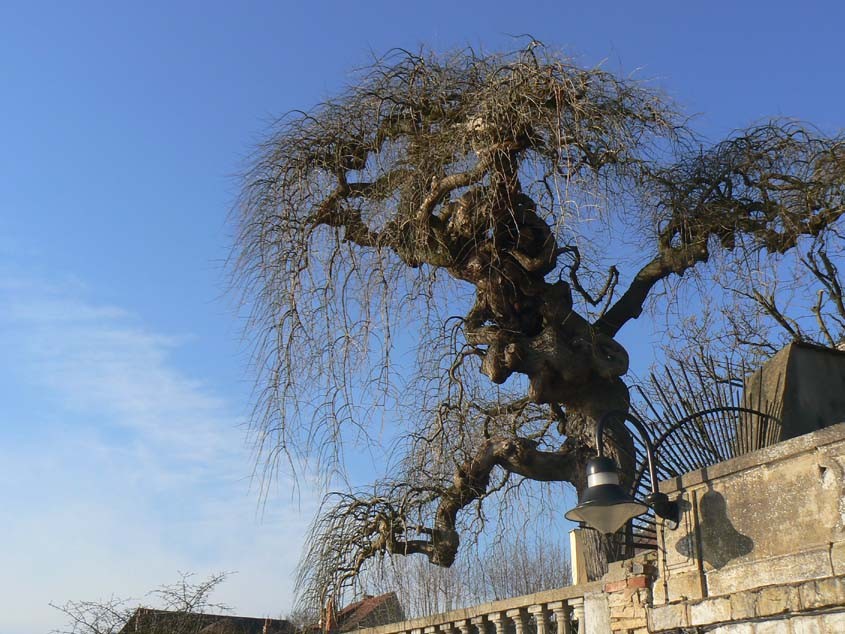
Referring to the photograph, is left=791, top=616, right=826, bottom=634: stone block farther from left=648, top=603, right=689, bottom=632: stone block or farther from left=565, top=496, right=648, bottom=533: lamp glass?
left=565, top=496, right=648, bottom=533: lamp glass

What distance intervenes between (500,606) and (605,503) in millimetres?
2760

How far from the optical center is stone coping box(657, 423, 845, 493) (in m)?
5.16

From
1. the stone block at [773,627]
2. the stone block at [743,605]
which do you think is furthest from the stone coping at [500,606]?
the stone block at [773,627]

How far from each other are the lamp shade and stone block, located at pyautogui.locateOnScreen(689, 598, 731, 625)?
2.43ft

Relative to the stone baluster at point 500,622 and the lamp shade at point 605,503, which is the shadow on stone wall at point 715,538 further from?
the stone baluster at point 500,622

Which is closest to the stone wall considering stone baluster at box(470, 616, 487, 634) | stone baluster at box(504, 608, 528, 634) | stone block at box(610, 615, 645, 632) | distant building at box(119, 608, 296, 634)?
stone block at box(610, 615, 645, 632)

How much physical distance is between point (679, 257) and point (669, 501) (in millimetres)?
3164

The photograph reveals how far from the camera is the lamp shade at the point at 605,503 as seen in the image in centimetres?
548

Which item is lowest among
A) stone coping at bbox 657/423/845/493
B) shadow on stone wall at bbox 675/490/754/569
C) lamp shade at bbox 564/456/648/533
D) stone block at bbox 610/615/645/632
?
stone block at bbox 610/615/645/632

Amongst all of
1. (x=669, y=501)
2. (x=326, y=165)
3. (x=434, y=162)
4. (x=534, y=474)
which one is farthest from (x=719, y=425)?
(x=326, y=165)

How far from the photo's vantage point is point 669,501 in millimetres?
6156

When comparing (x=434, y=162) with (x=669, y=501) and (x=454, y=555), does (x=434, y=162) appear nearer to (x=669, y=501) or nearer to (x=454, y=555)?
(x=669, y=501)

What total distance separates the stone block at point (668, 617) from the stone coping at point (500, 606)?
615 mm

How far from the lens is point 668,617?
238 inches
